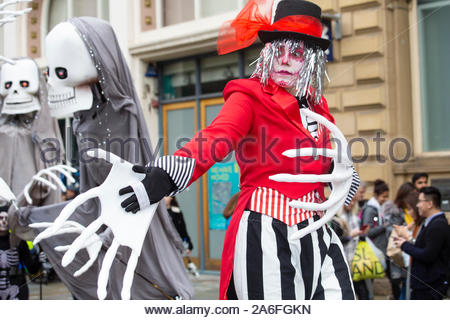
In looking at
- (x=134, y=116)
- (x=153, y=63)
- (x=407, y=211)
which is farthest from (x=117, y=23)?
(x=134, y=116)

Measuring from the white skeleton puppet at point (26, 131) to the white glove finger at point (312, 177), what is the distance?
3283 mm

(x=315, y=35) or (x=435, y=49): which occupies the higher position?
(x=435, y=49)

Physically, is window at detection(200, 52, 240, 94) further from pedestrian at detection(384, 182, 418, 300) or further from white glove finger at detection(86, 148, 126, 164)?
white glove finger at detection(86, 148, 126, 164)

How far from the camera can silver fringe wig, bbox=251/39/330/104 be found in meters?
2.84

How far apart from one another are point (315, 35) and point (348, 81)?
5.40 metres

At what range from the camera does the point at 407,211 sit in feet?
21.1

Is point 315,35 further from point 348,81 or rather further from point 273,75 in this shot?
point 348,81

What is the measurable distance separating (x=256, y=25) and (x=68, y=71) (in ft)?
5.42

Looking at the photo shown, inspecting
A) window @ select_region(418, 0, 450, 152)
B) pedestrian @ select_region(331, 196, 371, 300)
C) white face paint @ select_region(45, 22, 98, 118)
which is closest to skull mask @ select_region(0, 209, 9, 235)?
white face paint @ select_region(45, 22, 98, 118)

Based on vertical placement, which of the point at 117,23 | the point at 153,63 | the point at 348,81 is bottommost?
the point at 348,81

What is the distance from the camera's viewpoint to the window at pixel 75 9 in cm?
1154

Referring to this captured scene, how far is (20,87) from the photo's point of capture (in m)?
5.86

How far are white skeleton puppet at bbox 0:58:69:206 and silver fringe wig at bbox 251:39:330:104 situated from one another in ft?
9.75

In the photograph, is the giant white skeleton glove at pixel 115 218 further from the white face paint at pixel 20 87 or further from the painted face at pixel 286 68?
the white face paint at pixel 20 87
